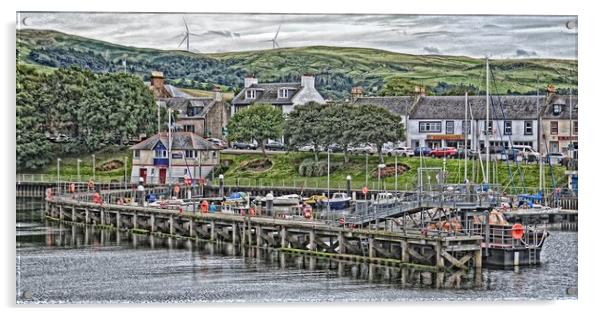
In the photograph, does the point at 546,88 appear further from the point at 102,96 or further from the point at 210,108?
the point at 102,96

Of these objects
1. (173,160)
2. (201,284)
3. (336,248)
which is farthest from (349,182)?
(201,284)

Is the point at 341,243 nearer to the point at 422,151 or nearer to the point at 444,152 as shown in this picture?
the point at 422,151

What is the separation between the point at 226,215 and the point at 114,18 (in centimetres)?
749

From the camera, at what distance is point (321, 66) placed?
2972 centimetres

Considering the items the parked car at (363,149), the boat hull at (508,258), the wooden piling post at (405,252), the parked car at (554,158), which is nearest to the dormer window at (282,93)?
the parked car at (363,149)

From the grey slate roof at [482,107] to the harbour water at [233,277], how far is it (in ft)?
10.1

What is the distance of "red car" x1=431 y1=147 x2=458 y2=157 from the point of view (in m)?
31.7

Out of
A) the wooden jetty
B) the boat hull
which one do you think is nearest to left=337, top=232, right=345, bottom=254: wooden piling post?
the wooden jetty

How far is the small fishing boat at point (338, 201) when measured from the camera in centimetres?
3384

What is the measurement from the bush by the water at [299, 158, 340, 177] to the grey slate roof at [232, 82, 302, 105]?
5.02ft

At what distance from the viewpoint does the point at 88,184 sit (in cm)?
3250

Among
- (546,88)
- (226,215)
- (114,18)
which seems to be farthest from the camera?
(226,215)

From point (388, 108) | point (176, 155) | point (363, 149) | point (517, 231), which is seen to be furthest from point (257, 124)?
point (517, 231)

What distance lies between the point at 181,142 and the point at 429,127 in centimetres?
547
